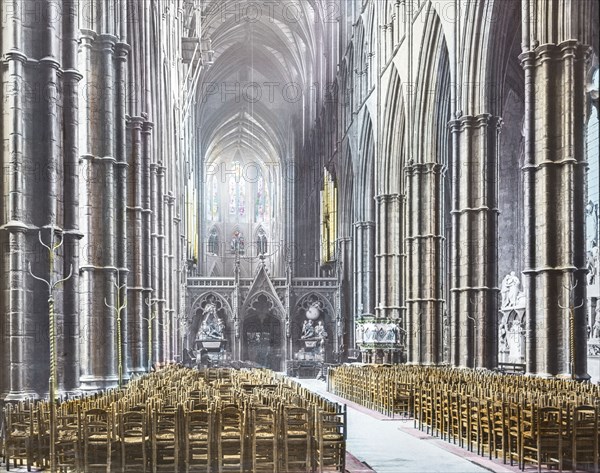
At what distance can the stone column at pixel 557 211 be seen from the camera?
20.1 metres

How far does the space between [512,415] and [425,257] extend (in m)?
21.6

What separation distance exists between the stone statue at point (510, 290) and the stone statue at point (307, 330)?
1265 centimetres

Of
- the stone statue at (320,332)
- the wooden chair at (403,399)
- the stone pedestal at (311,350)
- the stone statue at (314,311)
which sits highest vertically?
the stone statue at (314,311)

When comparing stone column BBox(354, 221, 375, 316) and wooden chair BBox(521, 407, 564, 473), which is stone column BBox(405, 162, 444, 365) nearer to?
stone column BBox(354, 221, 375, 316)

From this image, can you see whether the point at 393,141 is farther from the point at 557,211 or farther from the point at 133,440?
the point at 133,440

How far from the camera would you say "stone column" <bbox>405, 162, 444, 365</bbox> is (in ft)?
107

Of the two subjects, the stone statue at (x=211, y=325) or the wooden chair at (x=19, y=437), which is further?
the stone statue at (x=211, y=325)

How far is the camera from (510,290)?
34812mm

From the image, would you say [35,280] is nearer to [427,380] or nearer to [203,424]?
[203,424]

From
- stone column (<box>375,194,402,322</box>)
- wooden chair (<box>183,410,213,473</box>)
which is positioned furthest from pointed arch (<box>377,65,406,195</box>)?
wooden chair (<box>183,410,213,473</box>)

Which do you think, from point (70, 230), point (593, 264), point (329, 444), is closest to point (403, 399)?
point (70, 230)

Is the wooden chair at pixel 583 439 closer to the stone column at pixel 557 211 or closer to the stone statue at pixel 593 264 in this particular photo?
the stone column at pixel 557 211

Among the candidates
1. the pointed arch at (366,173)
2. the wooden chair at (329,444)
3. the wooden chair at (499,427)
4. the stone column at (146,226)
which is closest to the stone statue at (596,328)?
the stone column at (146,226)

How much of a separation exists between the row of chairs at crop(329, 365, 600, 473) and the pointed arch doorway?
25782 millimetres
